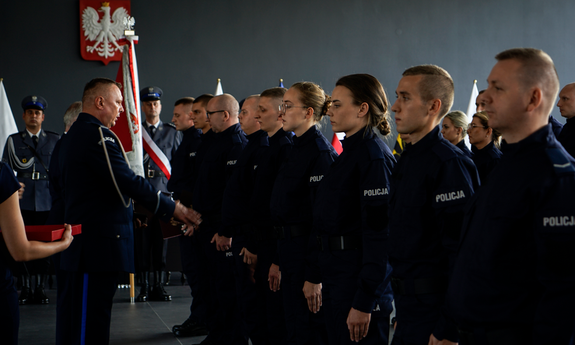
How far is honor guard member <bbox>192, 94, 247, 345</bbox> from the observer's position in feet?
11.5

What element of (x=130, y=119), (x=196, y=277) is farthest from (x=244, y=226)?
(x=130, y=119)

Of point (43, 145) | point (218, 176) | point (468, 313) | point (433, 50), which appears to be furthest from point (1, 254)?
point (433, 50)

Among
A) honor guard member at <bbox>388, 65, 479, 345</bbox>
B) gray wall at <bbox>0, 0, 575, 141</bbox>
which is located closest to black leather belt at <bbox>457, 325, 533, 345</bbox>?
honor guard member at <bbox>388, 65, 479, 345</bbox>

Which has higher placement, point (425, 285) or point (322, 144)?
point (322, 144)

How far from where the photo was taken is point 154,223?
5473 millimetres

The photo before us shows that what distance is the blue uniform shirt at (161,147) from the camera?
5617 mm

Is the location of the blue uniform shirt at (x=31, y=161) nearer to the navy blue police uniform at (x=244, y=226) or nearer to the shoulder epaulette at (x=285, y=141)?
the navy blue police uniform at (x=244, y=226)

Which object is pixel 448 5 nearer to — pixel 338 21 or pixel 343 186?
pixel 338 21

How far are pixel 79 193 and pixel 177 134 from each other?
3362mm

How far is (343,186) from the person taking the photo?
2.01 m

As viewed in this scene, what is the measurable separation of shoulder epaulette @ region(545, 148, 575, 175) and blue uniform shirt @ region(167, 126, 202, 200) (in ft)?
11.8

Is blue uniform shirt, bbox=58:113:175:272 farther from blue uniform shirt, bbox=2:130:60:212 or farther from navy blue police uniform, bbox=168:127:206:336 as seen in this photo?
blue uniform shirt, bbox=2:130:60:212

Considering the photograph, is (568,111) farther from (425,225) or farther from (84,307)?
(84,307)

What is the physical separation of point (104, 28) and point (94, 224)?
5215 millimetres
